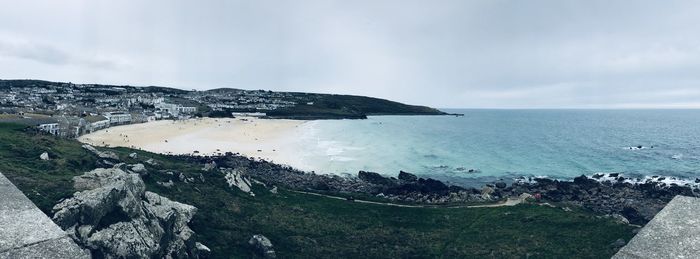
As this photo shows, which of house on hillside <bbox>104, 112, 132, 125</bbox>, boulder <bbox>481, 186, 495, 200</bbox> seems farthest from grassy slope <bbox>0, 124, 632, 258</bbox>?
house on hillside <bbox>104, 112, 132, 125</bbox>

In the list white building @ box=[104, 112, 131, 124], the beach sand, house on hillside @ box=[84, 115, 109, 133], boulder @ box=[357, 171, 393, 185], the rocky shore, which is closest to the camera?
the rocky shore

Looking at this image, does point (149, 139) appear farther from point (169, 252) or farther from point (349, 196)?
point (169, 252)

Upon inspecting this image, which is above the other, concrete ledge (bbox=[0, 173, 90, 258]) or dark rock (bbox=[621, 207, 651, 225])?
concrete ledge (bbox=[0, 173, 90, 258])

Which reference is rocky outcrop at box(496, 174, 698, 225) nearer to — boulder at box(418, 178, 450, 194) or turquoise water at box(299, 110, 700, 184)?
boulder at box(418, 178, 450, 194)

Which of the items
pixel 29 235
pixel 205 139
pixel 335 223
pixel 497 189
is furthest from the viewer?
pixel 205 139

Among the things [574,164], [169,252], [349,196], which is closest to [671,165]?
[574,164]

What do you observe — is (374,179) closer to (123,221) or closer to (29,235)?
(123,221)

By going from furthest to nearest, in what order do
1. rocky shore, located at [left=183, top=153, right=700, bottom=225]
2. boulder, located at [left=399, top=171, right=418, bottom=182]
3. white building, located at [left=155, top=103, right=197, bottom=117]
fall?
white building, located at [left=155, top=103, right=197, bottom=117]
boulder, located at [left=399, top=171, right=418, bottom=182]
rocky shore, located at [left=183, top=153, right=700, bottom=225]

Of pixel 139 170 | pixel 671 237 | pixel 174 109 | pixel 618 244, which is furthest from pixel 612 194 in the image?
pixel 174 109
